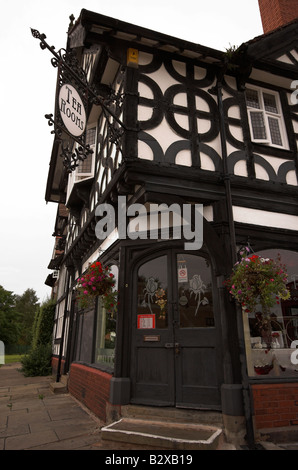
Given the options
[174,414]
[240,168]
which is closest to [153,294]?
[174,414]

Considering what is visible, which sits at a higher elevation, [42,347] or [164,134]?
[164,134]

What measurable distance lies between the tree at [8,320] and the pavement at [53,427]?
45913mm

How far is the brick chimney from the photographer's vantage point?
32.6 feet

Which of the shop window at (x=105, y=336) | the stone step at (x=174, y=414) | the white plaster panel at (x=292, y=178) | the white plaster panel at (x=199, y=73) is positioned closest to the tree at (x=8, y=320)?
the shop window at (x=105, y=336)

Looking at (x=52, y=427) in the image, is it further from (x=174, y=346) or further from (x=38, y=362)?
(x=38, y=362)

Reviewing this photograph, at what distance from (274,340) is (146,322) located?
7.92ft

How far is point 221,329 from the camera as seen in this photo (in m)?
5.16

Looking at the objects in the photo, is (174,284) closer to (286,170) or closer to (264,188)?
(264,188)

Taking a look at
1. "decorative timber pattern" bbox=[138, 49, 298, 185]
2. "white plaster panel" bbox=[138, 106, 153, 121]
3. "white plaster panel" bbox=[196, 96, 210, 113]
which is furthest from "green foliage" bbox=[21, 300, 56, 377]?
"white plaster panel" bbox=[196, 96, 210, 113]

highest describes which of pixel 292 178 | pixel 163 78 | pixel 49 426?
pixel 163 78

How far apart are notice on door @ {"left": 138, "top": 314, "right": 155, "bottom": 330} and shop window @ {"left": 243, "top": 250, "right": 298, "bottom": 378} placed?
1731 mm

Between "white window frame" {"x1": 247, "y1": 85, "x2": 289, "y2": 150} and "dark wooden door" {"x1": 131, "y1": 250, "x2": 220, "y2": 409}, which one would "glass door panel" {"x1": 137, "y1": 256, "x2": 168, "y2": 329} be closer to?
"dark wooden door" {"x1": 131, "y1": 250, "x2": 220, "y2": 409}

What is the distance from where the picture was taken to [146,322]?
575 centimetres
